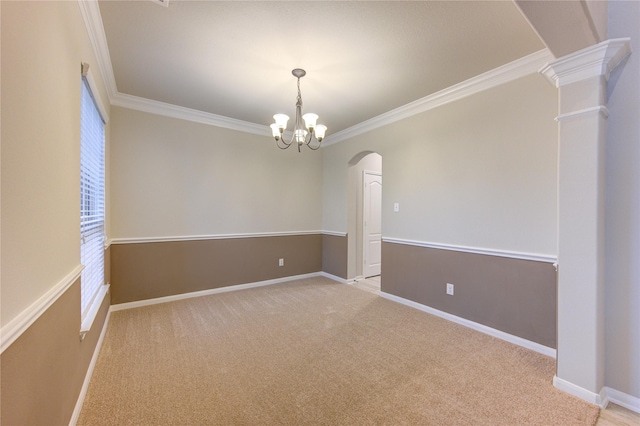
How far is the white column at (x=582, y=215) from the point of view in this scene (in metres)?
1.77

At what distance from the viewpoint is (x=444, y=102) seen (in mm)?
3201

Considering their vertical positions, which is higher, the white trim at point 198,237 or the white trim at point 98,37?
the white trim at point 98,37

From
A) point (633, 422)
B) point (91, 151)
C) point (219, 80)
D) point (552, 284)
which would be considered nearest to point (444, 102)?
point (552, 284)

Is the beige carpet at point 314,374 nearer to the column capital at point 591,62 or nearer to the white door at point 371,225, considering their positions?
the white door at point 371,225

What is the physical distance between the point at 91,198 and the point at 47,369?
164 cm

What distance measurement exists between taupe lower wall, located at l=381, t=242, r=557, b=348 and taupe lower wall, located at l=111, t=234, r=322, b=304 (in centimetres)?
179

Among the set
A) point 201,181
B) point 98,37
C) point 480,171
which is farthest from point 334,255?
point 98,37

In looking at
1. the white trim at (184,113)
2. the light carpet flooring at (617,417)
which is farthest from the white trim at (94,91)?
the light carpet flooring at (617,417)

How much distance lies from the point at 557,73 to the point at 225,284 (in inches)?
172

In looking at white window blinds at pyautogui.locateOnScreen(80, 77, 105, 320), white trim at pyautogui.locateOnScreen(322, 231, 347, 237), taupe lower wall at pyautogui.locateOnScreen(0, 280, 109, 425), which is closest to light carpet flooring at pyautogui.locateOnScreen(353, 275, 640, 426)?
taupe lower wall at pyautogui.locateOnScreen(0, 280, 109, 425)

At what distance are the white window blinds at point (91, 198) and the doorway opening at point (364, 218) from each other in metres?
3.33

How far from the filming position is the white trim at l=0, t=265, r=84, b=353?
0.84 metres

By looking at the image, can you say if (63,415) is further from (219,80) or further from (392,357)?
(219,80)

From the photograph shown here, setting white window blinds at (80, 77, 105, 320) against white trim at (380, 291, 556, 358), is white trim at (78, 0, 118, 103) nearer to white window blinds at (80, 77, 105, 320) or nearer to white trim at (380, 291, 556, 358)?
white window blinds at (80, 77, 105, 320)
